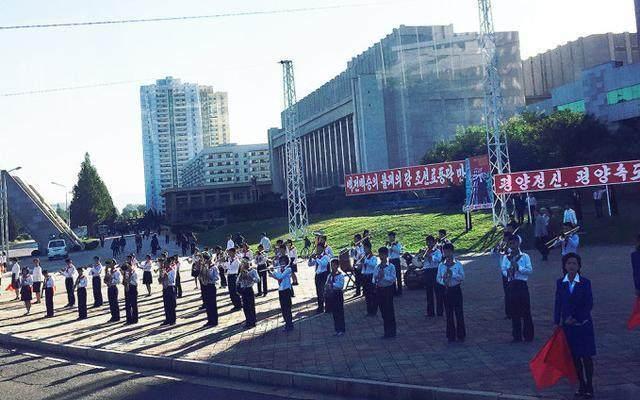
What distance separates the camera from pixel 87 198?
93.7m

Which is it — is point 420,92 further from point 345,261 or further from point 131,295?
point 131,295

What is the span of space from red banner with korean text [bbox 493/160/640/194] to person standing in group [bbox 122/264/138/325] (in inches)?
688

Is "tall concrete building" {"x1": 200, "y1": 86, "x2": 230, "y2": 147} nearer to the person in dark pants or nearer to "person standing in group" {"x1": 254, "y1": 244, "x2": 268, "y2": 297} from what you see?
"person standing in group" {"x1": 254, "y1": 244, "x2": 268, "y2": 297}

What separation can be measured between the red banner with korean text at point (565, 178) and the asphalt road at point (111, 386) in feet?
67.4

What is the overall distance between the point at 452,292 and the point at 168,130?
169068 millimetres

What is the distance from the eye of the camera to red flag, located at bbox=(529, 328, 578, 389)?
728cm

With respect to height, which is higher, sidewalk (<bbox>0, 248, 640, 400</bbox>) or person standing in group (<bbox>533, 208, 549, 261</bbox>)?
person standing in group (<bbox>533, 208, 549, 261</bbox>)

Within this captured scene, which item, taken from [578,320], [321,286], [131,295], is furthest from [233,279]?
[578,320]

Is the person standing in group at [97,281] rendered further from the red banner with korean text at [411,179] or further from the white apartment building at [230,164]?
the white apartment building at [230,164]

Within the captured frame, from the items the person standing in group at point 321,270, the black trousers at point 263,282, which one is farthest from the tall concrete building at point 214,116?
the person standing in group at point 321,270

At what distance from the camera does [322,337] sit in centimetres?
1192

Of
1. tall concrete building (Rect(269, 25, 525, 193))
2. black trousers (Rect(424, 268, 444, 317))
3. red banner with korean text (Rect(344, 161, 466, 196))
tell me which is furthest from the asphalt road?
tall concrete building (Rect(269, 25, 525, 193))

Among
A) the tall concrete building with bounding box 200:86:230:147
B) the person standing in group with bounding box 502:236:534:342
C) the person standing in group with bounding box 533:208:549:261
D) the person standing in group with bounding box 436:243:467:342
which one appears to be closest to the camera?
the person standing in group with bounding box 502:236:534:342

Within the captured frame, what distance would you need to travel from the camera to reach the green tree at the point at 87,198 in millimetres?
93625
